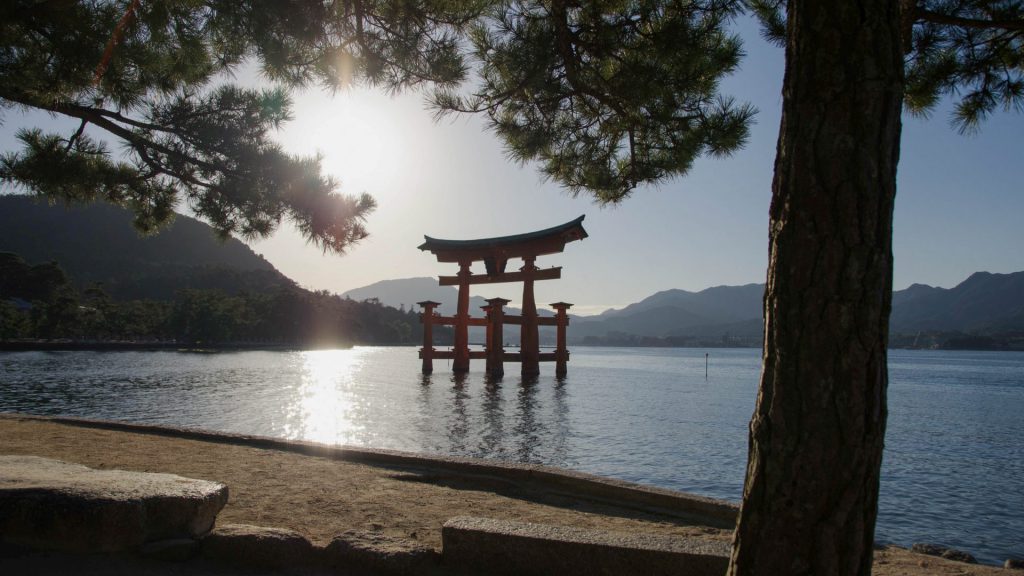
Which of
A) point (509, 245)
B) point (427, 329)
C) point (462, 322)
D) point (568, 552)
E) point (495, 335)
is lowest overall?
point (568, 552)

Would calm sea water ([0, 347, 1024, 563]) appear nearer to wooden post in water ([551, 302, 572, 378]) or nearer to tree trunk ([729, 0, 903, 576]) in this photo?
wooden post in water ([551, 302, 572, 378])

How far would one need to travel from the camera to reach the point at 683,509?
4.35 meters

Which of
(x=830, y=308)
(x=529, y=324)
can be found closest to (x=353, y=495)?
(x=830, y=308)

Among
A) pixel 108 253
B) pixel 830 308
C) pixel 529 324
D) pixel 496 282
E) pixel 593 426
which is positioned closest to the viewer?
pixel 830 308

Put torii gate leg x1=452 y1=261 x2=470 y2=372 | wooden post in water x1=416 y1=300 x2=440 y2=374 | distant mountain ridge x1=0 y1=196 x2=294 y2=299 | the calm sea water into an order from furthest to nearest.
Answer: distant mountain ridge x1=0 y1=196 x2=294 y2=299, wooden post in water x1=416 y1=300 x2=440 y2=374, torii gate leg x1=452 y1=261 x2=470 y2=372, the calm sea water

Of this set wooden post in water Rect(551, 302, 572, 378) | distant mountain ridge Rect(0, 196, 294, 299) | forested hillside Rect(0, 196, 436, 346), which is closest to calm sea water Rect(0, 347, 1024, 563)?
wooden post in water Rect(551, 302, 572, 378)

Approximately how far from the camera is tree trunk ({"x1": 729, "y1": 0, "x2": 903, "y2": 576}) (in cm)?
158

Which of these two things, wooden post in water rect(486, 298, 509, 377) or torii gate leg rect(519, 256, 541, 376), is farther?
wooden post in water rect(486, 298, 509, 377)

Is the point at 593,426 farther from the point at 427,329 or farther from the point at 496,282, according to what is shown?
the point at 427,329

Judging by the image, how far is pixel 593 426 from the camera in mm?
13281

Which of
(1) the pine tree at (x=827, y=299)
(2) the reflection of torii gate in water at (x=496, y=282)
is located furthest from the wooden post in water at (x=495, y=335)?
(1) the pine tree at (x=827, y=299)

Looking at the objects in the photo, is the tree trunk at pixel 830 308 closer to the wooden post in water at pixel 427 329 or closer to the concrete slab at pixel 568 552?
the concrete slab at pixel 568 552

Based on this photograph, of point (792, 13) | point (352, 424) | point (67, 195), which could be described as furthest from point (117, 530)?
point (352, 424)

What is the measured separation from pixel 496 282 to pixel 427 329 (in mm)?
4468
